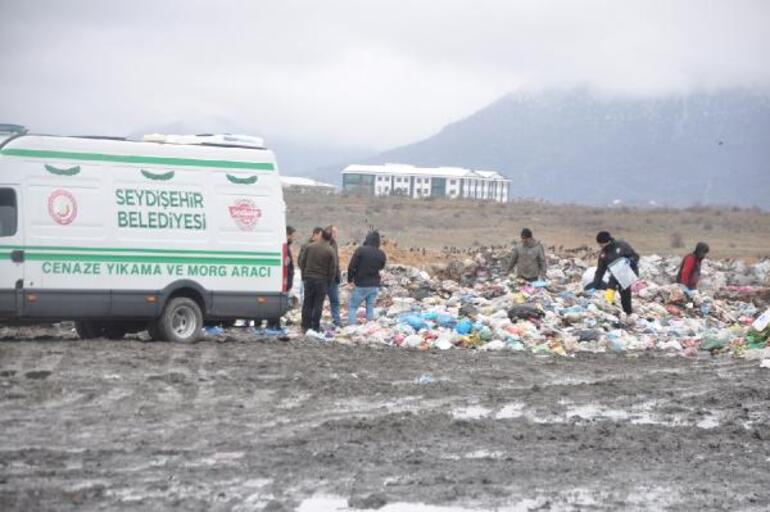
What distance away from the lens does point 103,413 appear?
479 inches

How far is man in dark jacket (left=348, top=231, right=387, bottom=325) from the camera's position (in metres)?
21.8

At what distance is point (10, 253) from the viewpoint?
54.4 ft

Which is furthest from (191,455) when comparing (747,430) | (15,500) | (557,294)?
(557,294)

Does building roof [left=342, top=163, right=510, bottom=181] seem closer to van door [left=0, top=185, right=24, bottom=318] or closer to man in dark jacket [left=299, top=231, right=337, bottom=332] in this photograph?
man in dark jacket [left=299, top=231, right=337, bottom=332]

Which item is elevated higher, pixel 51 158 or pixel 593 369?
pixel 51 158

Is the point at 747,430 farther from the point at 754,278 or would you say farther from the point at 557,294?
the point at 754,278

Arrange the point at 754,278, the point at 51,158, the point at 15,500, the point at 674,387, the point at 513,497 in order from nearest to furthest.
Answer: the point at 15,500, the point at 513,497, the point at 674,387, the point at 51,158, the point at 754,278

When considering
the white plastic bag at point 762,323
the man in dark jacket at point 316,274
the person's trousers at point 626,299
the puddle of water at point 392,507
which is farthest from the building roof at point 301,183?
the puddle of water at point 392,507

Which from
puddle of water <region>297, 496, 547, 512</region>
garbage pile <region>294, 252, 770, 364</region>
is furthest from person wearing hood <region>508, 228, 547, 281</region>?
puddle of water <region>297, 496, 547, 512</region>

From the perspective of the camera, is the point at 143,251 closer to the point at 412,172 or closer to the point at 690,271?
the point at 690,271

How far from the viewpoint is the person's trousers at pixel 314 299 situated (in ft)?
67.9

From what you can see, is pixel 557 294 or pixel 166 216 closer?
pixel 166 216

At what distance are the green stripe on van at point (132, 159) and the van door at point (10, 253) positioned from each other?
495 millimetres

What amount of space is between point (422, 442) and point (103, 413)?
2.93 m
